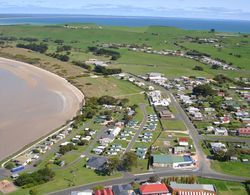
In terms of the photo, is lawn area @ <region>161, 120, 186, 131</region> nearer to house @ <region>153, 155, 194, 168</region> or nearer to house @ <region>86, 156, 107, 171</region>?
house @ <region>153, 155, 194, 168</region>

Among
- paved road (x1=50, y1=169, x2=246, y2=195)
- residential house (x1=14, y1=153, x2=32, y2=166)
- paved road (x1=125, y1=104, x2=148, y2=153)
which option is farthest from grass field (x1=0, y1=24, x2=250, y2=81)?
residential house (x1=14, y1=153, x2=32, y2=166)

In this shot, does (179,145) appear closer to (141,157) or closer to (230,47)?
(141,157)

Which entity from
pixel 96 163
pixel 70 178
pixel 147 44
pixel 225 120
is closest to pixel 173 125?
pixel 225 120

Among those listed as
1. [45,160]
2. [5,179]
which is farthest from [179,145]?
[5,179]

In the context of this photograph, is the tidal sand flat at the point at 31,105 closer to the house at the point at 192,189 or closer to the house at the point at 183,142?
the house at the point at 183,142

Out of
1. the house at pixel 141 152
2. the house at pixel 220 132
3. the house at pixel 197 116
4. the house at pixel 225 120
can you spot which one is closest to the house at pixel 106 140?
the house at pixel 141 152

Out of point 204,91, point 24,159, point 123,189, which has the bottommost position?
point 24,159

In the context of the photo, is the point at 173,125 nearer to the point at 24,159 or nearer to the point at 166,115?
the point at 166,115
